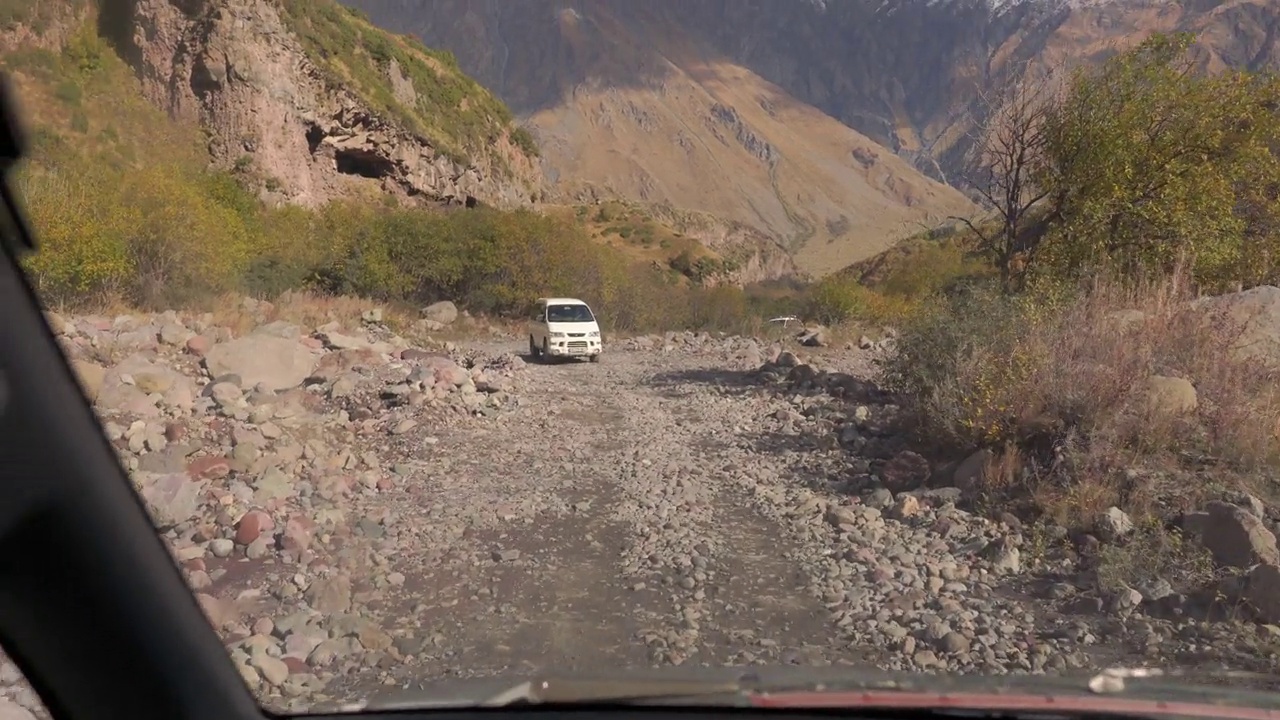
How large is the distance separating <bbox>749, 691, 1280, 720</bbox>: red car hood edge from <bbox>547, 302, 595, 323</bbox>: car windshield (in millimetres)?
21103

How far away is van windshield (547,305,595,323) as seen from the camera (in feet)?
77.1

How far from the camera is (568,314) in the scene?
2375cm

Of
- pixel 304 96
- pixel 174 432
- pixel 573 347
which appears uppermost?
pixel 304 96

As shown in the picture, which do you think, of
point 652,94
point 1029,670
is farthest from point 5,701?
point 652,94

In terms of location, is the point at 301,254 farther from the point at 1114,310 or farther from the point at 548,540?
the point at 1114,310

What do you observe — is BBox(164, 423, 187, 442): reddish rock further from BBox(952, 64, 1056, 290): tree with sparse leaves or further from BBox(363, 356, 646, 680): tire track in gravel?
BBox(952, 64, 1056, 290): tree with sparse leaves

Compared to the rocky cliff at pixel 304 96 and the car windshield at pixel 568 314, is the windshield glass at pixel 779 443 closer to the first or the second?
the car windshield at pixel 568 314

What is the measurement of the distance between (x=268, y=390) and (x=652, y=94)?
19647 centimetres

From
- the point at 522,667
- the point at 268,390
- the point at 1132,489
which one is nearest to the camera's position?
the point at 522,667

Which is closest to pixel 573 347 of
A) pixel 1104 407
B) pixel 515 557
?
pixel 1104 407

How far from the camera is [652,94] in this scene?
656 feet

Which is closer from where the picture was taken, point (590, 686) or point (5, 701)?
point (590, 686)

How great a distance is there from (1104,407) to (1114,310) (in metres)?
2.70

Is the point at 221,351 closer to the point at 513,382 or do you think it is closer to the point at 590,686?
the point at 513,382
